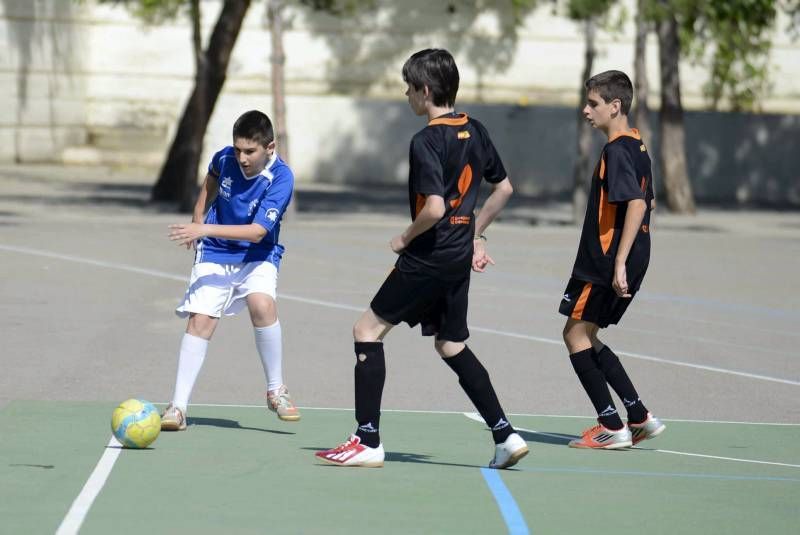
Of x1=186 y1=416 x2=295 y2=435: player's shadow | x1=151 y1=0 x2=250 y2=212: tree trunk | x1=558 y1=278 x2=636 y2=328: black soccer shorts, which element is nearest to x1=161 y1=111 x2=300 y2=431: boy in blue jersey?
x1=186 y1=416 x2=295 y2=435: player's shadow

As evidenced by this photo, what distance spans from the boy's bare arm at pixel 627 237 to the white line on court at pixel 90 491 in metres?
2.54

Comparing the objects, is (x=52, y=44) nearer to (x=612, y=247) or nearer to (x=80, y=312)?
(x=80, y=312)

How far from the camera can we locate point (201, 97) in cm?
2817

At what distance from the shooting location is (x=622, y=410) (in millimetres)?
9703

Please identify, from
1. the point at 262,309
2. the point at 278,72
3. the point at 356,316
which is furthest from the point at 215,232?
the point at 278,72

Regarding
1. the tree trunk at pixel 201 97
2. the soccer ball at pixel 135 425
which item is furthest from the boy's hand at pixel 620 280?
the tree trunk at pixel 201 97

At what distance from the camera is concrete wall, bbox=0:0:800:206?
4044 cm

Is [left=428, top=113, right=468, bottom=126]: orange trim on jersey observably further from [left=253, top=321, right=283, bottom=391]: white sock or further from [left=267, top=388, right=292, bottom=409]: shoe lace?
[left=267, top=388, right=292, bottom=409]: shoe lace

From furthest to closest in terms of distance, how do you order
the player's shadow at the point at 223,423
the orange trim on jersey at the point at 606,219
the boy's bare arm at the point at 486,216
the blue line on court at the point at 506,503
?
1. the player's shadow at the point at 223,423
2. the orange trim on jersey at the point at 606,219
3. the boy's bare arm at the point at 486,216
4. the blue line on court at the point at 506,503

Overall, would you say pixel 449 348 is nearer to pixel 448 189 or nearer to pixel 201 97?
pixel 448 189

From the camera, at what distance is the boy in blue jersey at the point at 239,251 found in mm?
8047

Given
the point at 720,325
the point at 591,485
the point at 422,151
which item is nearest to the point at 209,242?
the point at 422,151

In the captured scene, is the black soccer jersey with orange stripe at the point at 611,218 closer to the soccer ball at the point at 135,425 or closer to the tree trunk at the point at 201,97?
the soccer ball at the point at 135,425

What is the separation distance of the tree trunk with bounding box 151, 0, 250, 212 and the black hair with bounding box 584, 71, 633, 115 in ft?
64.5
